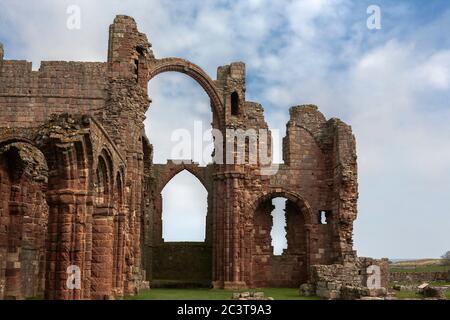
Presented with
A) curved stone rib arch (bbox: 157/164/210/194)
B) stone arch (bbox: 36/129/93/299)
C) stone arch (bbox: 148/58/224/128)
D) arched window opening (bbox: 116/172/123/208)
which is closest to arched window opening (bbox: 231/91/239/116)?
stone arch (bbox: 148/58/224/128)

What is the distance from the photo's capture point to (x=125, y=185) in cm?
1945

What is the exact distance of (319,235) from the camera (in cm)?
2431

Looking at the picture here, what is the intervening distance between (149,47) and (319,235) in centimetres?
1050

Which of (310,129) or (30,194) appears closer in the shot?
(30,194)

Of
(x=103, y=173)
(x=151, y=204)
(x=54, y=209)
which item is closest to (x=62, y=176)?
(x=54, y=209)

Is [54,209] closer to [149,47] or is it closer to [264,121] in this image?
[149,47]

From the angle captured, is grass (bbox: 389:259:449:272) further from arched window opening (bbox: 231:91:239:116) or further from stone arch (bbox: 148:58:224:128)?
stone arch (bbox: 148:58:224:128)

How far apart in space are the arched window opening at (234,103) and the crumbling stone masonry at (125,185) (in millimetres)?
55

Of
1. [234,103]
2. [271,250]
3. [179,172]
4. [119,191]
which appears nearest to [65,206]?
[119,191]

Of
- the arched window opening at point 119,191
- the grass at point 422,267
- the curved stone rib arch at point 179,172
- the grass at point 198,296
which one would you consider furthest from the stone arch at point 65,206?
the grass at point 422,267

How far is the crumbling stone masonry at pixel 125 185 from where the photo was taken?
478 inches
